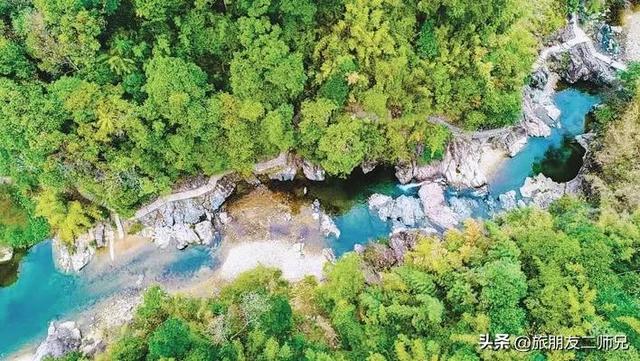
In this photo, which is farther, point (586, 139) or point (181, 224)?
point (586, 139)

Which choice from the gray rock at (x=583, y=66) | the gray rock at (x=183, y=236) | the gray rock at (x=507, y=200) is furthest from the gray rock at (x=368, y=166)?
the gray rock at (x=583, y=66)

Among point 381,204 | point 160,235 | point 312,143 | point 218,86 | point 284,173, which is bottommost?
point 381,204

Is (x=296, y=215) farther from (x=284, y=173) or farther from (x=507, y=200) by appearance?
(x=507, y=200)

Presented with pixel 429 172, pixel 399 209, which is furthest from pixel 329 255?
pixel 429 172

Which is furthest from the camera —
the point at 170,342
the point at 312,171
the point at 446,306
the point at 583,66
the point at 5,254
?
the point at 583,66

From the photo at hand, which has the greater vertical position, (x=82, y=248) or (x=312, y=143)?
(x=312, y=143)

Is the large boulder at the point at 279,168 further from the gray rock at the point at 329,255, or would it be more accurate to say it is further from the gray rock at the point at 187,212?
the gray rock at the point at 329,255

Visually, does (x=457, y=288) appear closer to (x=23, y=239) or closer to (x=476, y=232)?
(x=476, y=232)
